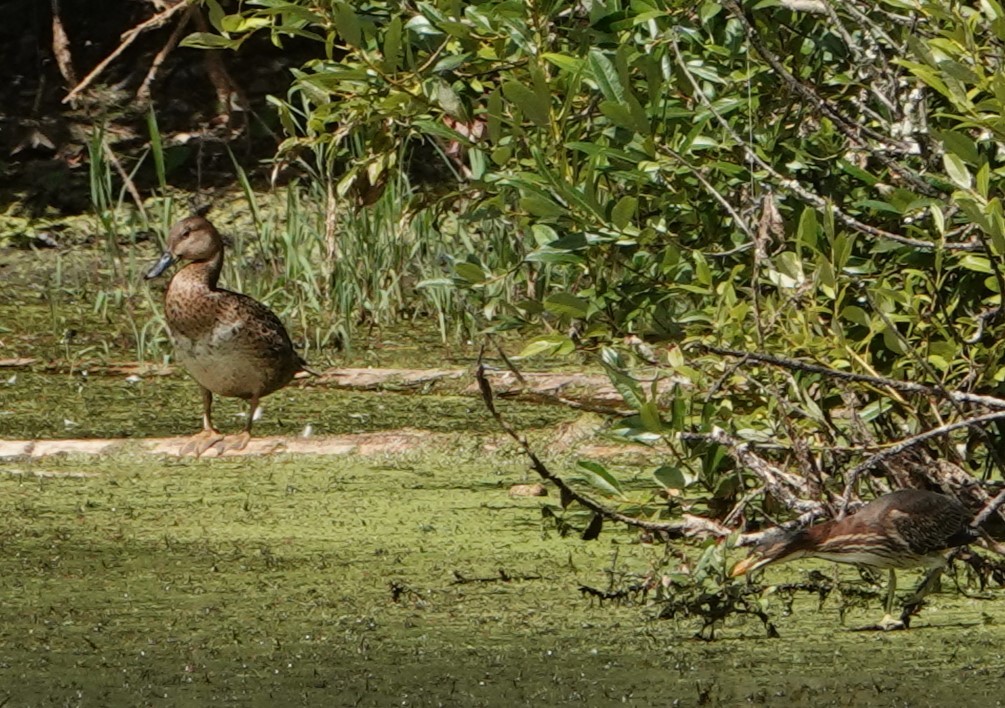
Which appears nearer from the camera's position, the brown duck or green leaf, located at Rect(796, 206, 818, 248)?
green leaf, located at Rect(796, 206, 818, 248)

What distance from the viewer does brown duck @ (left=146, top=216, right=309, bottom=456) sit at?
6.34 m

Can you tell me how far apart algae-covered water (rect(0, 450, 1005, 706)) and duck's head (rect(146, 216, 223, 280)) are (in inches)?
57.5

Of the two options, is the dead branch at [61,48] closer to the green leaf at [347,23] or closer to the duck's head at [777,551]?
the green leaf at [347,23]

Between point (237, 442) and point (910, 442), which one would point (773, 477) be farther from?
point (237, 442)

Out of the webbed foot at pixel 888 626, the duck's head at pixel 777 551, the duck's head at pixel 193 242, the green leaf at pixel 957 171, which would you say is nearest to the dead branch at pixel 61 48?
the duck's head at pixel 193 242

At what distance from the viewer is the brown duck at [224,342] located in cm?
634

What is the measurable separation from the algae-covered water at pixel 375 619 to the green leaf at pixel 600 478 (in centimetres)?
16

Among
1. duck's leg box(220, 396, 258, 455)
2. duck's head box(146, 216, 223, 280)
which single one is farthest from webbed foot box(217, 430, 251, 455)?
duck's head box(146, 216, 223, 280)

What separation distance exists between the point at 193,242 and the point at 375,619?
9.95 feet

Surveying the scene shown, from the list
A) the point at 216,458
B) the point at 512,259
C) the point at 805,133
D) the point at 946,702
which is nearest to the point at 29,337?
the point at 216,458

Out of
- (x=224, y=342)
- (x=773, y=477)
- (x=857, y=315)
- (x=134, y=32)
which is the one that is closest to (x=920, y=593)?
(x=773, y=477)

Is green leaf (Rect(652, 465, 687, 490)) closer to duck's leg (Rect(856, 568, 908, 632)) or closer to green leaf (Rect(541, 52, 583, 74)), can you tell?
duck's leg (Rect(856, 568, 908, 632))

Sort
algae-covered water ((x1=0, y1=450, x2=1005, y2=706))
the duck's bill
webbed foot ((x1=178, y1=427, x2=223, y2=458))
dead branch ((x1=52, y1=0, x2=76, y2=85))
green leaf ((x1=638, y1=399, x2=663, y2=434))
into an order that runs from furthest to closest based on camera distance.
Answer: dead branch ((x1=52, y1=0, x2=76, y2=85)) → the duck's bill → webbed foot ((x1=178, y1=427, x2=223, y2=458)) → green leaf ((x1=638, y1=399, x2=663, y2=434)) → algae-covered water ((x1=0, y1=450, x2=1005, y2=706))

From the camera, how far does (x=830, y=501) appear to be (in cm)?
420
